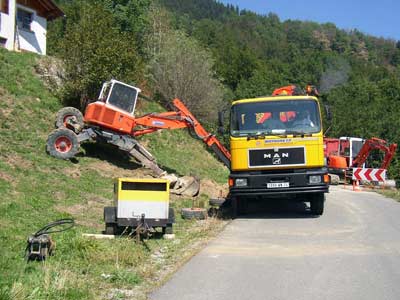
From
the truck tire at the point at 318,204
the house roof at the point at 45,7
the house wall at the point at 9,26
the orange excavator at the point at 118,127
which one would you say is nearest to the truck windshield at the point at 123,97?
the orange excavator at the point at 118,127

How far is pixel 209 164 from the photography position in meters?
28.8

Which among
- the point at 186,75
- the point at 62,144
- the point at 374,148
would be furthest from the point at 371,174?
the point at 186,75

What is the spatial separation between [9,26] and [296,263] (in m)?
27.2

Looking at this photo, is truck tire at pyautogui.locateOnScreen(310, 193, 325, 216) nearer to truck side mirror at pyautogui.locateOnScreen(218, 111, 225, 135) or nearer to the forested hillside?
truck side mirror at pyautogui.locateOnScreen(218, 111, 225, 135)

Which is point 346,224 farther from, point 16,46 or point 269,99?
point 16,46

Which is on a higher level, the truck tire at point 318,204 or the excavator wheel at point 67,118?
the excavator wheel at point 67,118

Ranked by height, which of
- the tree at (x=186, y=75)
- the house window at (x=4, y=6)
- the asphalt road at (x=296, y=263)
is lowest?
the asphalt road at (x=296, y=263)

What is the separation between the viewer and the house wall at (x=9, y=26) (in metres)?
30.5

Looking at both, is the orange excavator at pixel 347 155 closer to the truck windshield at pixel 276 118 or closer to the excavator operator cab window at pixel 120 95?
the excavator operator cab window at pixel 120 95

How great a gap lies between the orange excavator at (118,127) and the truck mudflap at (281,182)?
472 centimetres

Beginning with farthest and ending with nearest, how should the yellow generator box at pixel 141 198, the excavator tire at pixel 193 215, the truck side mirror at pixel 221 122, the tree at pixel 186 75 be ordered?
the tree at pixel 186 75
the truck side mirror at pixel 221 122
the excavator tire at pixel 193 215
the yellow generator box at pixel 141 198

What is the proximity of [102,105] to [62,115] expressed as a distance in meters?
2.39

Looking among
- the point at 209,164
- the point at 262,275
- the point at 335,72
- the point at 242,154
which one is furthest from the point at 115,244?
the point at 335,72

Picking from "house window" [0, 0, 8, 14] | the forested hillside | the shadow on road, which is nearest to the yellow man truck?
the shadow on road
